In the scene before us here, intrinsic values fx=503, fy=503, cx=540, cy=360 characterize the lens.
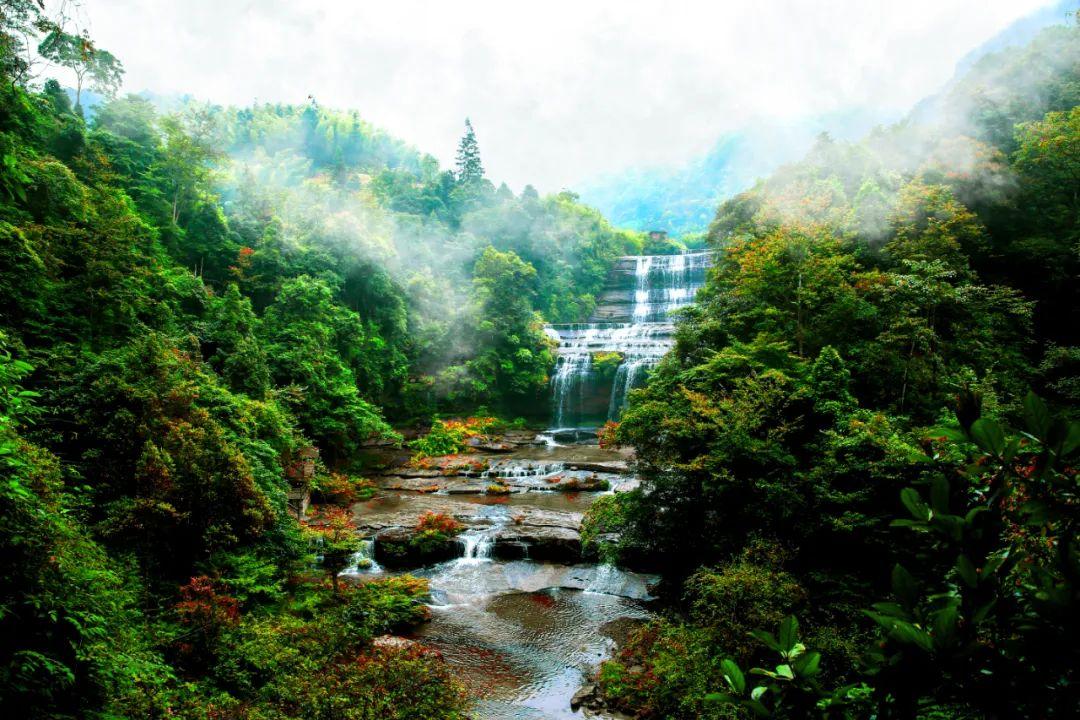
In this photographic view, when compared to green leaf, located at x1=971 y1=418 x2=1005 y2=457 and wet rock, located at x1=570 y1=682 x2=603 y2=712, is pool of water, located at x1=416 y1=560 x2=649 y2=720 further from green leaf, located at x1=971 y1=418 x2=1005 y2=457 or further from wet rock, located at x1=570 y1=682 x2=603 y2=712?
green leaf, located at x1=971 y1=418 x2=1005 y2=457

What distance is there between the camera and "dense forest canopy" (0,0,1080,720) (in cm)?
121

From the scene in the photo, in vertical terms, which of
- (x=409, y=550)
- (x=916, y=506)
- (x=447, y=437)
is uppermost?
(x=916, y=506)

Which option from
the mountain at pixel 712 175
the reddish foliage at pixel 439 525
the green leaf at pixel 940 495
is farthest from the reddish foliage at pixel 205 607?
the mountain at pixel 712 175

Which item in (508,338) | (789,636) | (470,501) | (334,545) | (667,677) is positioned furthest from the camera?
(508,338)

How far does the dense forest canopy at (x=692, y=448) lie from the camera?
1.21 m

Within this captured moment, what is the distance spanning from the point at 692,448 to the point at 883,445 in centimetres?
296

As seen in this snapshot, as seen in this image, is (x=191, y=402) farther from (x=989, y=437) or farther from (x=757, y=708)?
(x=989, y=437)

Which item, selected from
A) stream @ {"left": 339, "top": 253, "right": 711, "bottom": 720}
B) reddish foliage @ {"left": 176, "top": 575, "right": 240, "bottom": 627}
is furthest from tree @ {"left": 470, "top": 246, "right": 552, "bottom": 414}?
reddish foliage @ {"left": 176, "top": 575, "right": 240, "bottom": 627}

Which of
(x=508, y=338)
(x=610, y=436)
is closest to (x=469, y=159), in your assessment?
(x=508, y=338)

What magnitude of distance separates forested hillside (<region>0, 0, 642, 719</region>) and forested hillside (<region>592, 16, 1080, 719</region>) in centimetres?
416

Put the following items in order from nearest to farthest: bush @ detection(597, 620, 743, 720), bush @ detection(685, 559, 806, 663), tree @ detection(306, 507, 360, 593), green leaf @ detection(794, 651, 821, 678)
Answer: green leaf @ detection(794, 651, 821, 678) < bush @ detection(597, 620, 743, 720) < bush @ detection(685, 559, 806, 663) < tree @ detection(306, 507, 360, 593)

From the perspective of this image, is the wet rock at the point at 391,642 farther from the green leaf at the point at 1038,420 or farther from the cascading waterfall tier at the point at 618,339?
the cascading waterfall tier at the point at 618,339

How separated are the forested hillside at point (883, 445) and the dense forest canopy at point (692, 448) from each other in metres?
0.02

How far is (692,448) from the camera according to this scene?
30.7 ft
